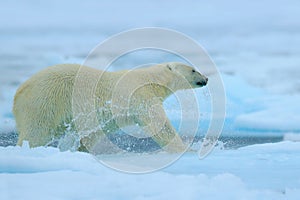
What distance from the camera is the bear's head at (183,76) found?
5.29m

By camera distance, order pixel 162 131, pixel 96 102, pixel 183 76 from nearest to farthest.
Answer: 1. pixel 96 102
2. pixel 162 131
3. pixel 183 76

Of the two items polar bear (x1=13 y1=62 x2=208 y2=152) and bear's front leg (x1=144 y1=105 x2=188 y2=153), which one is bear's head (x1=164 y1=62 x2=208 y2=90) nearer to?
polar bear (x1=13 y1=62 x2=208 y2=152)

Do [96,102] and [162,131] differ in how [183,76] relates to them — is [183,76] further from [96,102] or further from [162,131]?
[96,102]

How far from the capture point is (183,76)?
5.36m

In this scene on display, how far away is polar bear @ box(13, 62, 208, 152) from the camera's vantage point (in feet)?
15.3

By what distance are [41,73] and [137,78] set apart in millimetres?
856

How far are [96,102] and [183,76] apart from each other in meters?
0.88

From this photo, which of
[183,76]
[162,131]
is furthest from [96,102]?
[183,76]

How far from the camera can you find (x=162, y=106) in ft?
17.1

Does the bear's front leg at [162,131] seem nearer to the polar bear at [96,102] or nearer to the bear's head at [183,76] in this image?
the polar bear at [96,102]

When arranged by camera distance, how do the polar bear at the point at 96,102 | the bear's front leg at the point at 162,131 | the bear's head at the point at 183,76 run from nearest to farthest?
the polar bear at the point at 96,102, the bear's front leg at the point at 162,131, the bear's head at the point at 183,76

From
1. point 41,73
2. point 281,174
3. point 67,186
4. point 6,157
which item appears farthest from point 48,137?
point 281,174

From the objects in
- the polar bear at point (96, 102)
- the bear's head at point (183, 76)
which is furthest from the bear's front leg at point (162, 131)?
the bear's head at point (183, 76)

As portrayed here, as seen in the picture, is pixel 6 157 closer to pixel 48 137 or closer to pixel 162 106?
pixel 48 137
